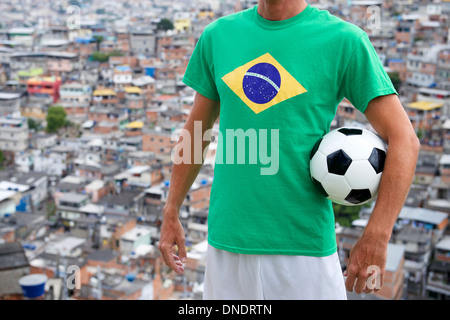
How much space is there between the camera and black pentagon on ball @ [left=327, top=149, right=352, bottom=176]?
94cm

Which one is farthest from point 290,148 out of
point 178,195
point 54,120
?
point 54,120

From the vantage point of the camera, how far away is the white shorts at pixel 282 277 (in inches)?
38.3

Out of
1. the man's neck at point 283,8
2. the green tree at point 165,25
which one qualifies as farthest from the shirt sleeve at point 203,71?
the green tree at point 165,25

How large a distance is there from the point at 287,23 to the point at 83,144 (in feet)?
52.9

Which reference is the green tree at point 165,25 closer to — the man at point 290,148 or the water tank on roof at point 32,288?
the water tank on roof at point 32,288

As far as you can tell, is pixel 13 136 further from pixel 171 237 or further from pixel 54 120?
pixel 171 237

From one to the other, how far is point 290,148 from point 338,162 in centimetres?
8

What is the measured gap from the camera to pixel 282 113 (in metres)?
0.95

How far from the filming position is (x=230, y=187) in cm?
100

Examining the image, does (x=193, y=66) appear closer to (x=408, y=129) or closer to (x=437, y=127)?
(x=408, y=129)

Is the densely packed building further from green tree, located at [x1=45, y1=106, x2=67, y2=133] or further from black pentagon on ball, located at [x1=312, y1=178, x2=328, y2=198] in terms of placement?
black pentagon on ball, located at [x1=312, y1=178, x2=328, y2=198]

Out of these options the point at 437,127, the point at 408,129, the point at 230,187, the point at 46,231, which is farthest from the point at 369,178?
the point at 437,127

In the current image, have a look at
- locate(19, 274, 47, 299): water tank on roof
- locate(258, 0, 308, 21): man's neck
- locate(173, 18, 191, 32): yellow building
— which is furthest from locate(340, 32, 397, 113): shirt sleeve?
locate(173, 18, 191, 32): yellow building

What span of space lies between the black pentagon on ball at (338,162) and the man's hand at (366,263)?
114 millimetres
